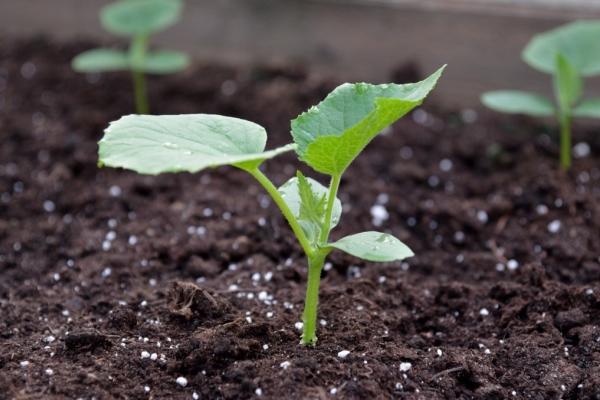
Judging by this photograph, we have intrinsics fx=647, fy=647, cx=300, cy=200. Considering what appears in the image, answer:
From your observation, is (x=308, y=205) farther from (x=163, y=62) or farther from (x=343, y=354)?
(x=163, y=62)

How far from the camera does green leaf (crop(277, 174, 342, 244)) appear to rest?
1329mm

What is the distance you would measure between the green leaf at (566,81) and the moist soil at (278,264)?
0.84 feet

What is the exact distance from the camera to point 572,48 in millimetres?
2338

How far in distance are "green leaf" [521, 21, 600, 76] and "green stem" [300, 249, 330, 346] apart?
1360 mm

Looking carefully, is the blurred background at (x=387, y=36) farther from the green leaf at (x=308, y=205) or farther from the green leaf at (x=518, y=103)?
the green leaf at (x=308, y=205)

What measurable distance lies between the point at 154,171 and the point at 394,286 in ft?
2.98

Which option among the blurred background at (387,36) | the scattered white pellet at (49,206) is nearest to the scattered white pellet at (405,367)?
the scattered white pellet at (49,206)

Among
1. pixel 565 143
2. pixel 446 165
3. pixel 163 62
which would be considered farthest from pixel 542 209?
pixel 163 62

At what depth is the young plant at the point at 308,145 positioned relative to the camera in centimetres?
117

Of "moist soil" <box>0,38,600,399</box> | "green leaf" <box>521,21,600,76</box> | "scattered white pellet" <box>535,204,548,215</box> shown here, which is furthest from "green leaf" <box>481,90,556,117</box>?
"scattered white pellet" <box>535,204,548,215</box>

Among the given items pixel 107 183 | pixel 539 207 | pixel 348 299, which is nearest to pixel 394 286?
pixel 348 299

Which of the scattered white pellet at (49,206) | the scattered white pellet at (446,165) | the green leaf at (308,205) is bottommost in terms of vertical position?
the scattered white pellet at (49,206)

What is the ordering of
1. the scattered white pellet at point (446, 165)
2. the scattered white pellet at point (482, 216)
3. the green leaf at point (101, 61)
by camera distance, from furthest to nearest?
the green leaf at point (101, 61), the scattered white pellet at point (446, 165), the scattered white pellet at point (482, 216)

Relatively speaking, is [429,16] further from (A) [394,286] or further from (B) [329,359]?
(B) [329,359]
